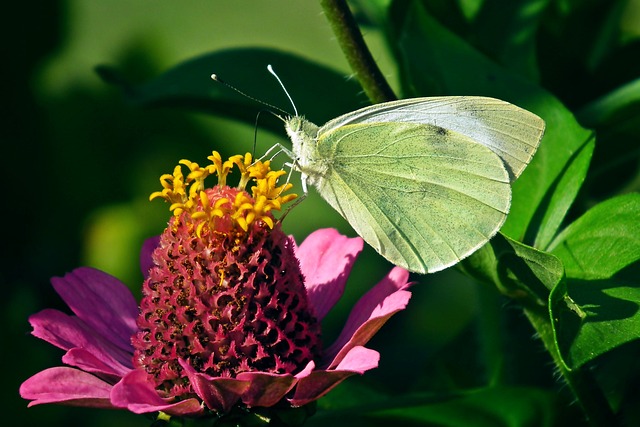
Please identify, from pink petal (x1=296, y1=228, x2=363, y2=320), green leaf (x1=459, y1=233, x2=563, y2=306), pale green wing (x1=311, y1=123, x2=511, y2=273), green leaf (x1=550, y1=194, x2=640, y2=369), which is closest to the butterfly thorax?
pale green wing (x1=311, y1=123, x2=511, y2=273)

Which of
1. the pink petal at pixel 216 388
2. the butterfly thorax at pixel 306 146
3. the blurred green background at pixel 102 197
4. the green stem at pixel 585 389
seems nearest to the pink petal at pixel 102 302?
the pink petal at pixel 216 388

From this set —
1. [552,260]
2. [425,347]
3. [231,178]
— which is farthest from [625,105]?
[231,178]

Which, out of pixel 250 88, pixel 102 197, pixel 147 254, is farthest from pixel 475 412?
pixel 102 197

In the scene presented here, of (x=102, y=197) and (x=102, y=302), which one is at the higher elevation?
(x=102, y=197)

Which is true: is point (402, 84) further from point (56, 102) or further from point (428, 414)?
point (56, 102)

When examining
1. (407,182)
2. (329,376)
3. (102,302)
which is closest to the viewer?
(329,376)

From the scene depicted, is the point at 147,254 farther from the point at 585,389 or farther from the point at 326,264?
the point at 585,389
